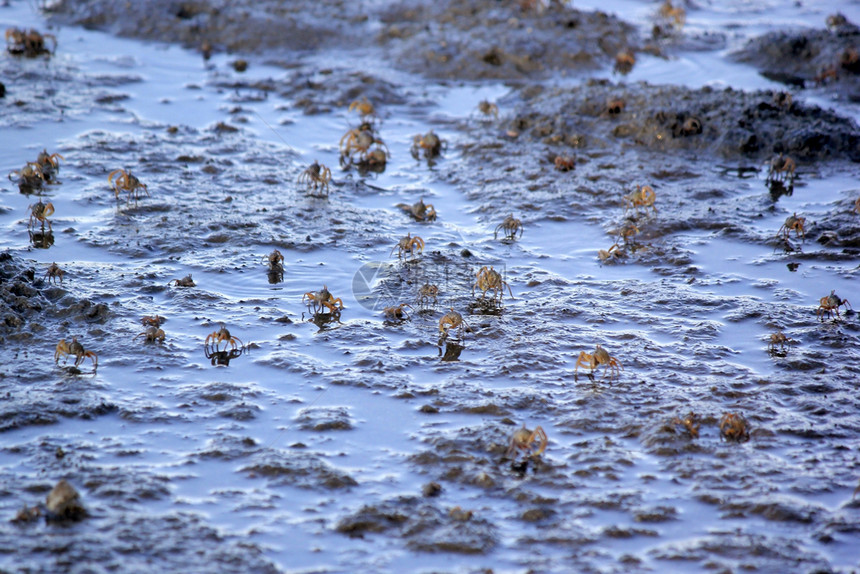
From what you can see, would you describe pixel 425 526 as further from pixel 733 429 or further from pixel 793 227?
pixel 793 227

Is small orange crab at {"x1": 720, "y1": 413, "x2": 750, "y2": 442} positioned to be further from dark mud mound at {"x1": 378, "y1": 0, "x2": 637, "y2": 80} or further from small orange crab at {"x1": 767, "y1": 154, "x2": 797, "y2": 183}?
dark mud mound at {"x1": 378, "y1": 0, "x2": 637, "y2": 80}

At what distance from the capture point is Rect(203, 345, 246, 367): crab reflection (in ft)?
21.9

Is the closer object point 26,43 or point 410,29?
point 26,43

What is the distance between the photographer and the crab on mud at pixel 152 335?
677 centimetres

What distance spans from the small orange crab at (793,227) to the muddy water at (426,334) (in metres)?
0.13

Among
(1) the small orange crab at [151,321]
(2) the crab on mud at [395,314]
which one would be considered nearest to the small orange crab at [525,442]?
(2) the crab on mud at [395,314]

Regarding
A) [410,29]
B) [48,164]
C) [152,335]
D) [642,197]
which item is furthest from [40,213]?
[410,29]

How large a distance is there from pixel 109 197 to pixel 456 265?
405 cm

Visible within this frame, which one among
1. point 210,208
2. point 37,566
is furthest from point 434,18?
point 37,566

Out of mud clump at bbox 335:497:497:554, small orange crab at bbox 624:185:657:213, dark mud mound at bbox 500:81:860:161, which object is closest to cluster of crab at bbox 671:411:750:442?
mud clump at bbox 335:497:497:554

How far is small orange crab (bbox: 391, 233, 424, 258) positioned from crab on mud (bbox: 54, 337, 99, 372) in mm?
3171

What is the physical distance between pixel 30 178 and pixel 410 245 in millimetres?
4503

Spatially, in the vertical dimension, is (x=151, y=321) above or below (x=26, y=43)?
below

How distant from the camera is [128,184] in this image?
9.13 metres
